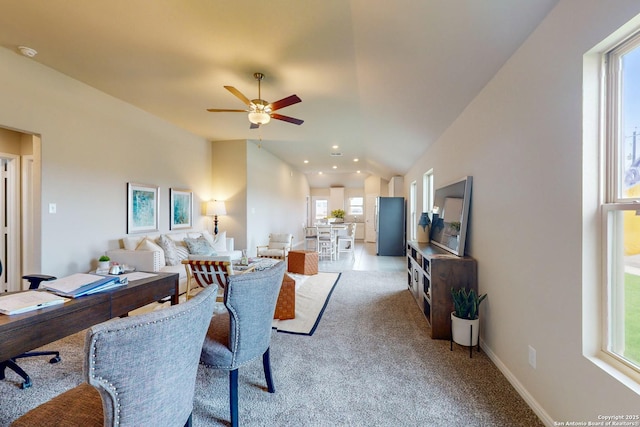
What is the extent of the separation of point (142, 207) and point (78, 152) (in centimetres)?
120

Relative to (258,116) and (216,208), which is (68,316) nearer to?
(258,116)

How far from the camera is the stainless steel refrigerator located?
8.23 metres

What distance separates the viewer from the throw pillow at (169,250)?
4.24 meters

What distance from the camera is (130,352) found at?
2.93 feet

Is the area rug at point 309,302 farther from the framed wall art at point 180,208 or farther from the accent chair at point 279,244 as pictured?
the framed wall art at point 180,208

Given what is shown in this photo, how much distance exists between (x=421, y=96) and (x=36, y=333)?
351cm

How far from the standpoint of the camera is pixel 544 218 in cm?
168

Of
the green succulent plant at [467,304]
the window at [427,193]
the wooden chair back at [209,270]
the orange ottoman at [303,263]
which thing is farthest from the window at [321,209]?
the green succulent plant at [467,304]

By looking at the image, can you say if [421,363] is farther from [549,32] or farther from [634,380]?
[549,32]

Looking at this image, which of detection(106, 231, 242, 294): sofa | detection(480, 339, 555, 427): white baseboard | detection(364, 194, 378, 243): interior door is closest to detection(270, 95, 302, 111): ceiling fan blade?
detection(106, 231, 242, 294): sofa

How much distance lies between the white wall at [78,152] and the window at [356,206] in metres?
9.10

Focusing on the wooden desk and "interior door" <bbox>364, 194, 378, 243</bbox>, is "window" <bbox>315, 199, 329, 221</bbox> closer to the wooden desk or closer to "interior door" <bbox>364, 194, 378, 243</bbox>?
"interior door" <bbox>364, 194, 378, 243</bbox>

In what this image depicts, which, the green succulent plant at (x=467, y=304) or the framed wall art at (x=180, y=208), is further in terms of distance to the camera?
the framed wall art at (x=180, y=208)

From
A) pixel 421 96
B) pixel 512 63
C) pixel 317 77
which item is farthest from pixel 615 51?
pixel 317 77
